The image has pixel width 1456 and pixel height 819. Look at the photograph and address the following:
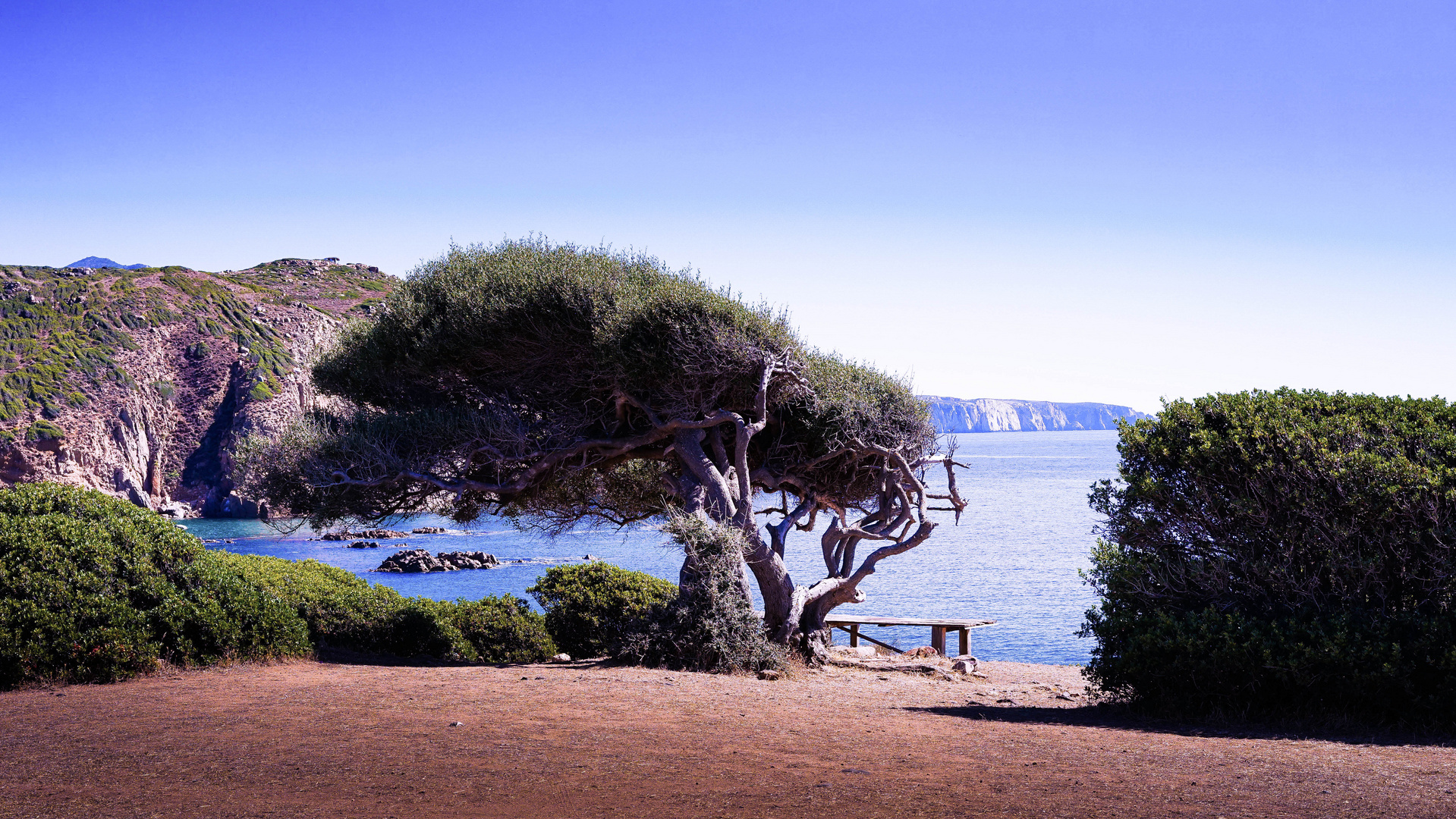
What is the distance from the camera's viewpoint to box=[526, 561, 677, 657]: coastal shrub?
47.9ft

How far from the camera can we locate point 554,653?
14.4 metres

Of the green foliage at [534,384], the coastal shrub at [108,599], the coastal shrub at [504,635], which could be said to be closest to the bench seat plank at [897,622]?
the green foliage at [534,384]

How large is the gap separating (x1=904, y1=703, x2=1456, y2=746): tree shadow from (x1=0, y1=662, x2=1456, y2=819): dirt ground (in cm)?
7

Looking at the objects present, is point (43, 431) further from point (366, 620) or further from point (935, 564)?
point (366, 620)

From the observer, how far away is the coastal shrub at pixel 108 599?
9.09 metres

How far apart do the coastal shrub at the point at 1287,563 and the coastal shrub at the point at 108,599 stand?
369 inches

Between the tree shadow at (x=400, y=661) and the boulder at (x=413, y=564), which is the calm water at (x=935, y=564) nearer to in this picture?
the boulder at (x=413, y=564)

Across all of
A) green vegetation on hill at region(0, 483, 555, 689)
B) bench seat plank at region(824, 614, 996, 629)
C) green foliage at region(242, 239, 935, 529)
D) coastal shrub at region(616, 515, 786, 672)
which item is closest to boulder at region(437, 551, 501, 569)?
bench seat plank at region(824, 614, 996, 629)

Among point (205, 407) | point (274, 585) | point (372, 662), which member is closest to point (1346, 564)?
point (372, 662)

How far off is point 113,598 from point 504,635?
564 centimetres

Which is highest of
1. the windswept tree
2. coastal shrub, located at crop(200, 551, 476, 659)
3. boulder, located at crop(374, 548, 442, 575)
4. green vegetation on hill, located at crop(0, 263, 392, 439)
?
green vegetation on hill, located at crop(0, 263, 392, 439)

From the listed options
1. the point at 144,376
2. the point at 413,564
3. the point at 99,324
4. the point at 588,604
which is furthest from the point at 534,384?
the point at 99,324

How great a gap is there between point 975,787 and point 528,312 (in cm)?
969

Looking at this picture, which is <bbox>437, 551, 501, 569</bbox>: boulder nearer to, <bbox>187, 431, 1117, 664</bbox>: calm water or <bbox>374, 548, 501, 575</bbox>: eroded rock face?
<bbox>374, 548, 501, 575</bbox>: eroded rock face
